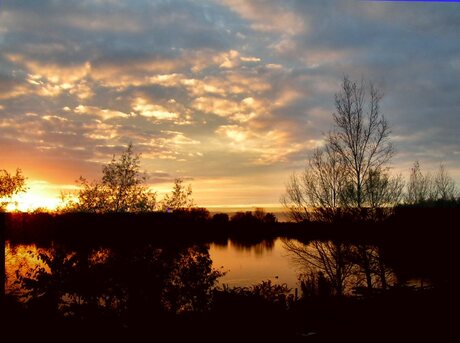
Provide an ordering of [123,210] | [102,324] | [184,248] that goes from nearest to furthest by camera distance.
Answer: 1. [102,324]
2. [184,248]
3. [123,210]

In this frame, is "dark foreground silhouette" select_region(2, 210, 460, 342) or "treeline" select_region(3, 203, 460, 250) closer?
"dark foreground silhouette" select_region(2, 210, 460, 342)

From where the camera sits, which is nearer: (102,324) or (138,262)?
(102,324)

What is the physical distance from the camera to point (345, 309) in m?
12.7

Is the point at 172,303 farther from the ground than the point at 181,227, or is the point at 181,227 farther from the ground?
the point at 181,227

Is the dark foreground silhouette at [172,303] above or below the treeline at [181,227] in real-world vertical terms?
below

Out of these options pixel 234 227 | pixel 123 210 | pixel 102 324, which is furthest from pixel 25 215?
pixel 234 227

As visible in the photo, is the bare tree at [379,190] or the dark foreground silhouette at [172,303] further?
the bare tree at [379,190]

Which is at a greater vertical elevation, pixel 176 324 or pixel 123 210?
pixel 123 210

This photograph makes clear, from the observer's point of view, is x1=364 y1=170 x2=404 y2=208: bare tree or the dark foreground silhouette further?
x1=364 y1=170 x2=404 y2=208: bare tree

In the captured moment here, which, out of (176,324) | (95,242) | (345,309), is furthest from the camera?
(95,242)

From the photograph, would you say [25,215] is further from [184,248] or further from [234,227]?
[234,227]

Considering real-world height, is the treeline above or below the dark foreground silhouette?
above

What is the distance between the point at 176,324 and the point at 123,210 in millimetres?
23316

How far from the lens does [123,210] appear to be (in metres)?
33.6
